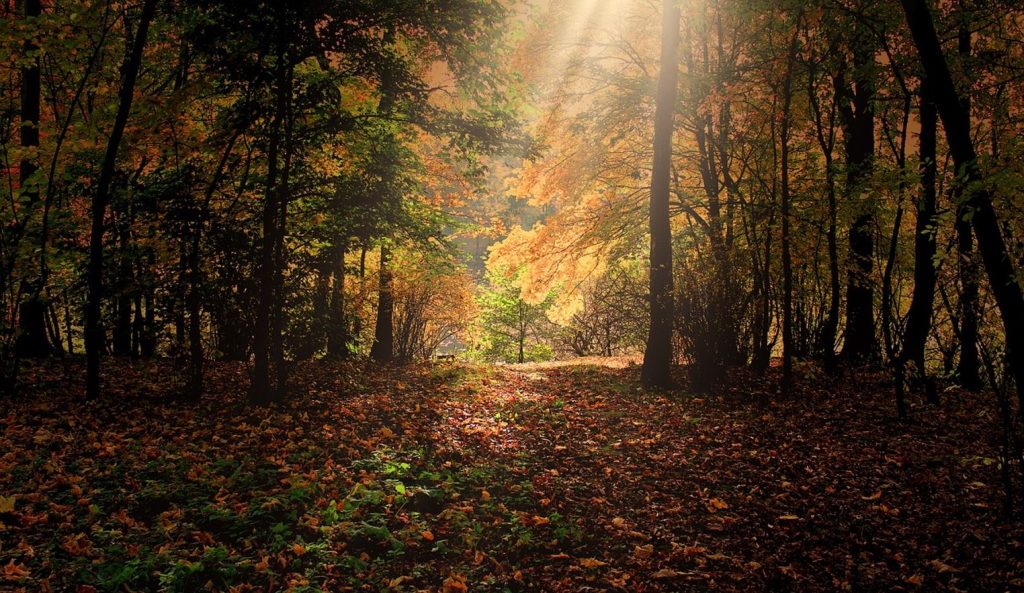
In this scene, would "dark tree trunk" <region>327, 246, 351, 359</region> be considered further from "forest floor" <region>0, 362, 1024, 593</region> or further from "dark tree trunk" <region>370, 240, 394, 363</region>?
"forest floor" <region>0, 362, 1024, 593</region>

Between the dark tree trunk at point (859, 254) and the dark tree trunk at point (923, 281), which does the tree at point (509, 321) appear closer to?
the dark tree trunk at point (859, 254)

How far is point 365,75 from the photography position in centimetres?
811

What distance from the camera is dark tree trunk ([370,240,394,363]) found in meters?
13.0

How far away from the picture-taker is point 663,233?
9414mm

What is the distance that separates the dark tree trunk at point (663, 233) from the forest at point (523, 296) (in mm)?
67

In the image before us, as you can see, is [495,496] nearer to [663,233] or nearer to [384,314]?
[663,233]

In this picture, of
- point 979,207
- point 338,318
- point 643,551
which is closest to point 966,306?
point 979,207

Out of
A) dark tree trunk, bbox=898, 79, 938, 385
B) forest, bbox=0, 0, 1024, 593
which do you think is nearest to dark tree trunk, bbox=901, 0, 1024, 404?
forest, bbox=0, 0, 1024, 593

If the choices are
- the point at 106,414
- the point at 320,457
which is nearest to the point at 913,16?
the point at 320,457

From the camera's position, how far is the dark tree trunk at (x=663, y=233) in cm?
921

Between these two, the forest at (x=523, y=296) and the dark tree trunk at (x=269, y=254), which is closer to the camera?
the forest at (x=523, y=296)

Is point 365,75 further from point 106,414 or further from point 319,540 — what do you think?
point 319,540

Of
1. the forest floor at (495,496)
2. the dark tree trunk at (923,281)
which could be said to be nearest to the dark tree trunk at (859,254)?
the dark tree trunk at (923,281)

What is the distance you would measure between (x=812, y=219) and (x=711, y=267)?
2374 millimetres
